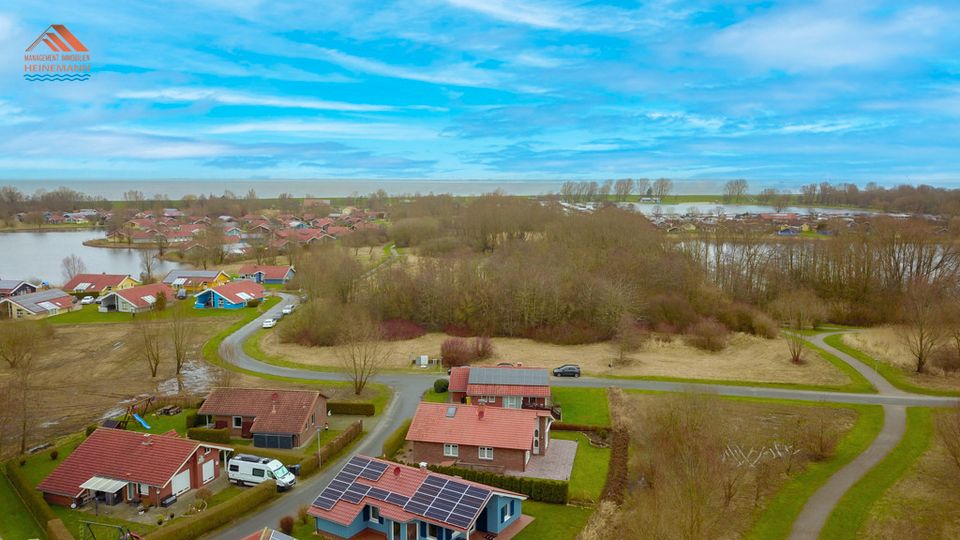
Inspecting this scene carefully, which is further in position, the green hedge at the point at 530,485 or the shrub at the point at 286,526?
the green hedge at the point at 530,485

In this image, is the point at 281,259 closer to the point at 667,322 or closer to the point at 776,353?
the point at 667,322

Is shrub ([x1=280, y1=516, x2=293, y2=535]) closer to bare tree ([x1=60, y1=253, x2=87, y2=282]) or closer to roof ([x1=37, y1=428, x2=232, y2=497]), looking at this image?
roof ([x1=37, y1=428, x2=232, y2=497])

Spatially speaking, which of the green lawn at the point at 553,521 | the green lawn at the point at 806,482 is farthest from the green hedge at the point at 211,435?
the green lawn at the point at 806,482

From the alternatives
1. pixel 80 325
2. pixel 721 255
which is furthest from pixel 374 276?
pixel 721 255

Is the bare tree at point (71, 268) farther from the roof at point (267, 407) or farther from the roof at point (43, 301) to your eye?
the roof at point (267, 407)

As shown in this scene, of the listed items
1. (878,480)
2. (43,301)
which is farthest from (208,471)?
(43,301)

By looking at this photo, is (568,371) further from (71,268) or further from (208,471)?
(71,268)
